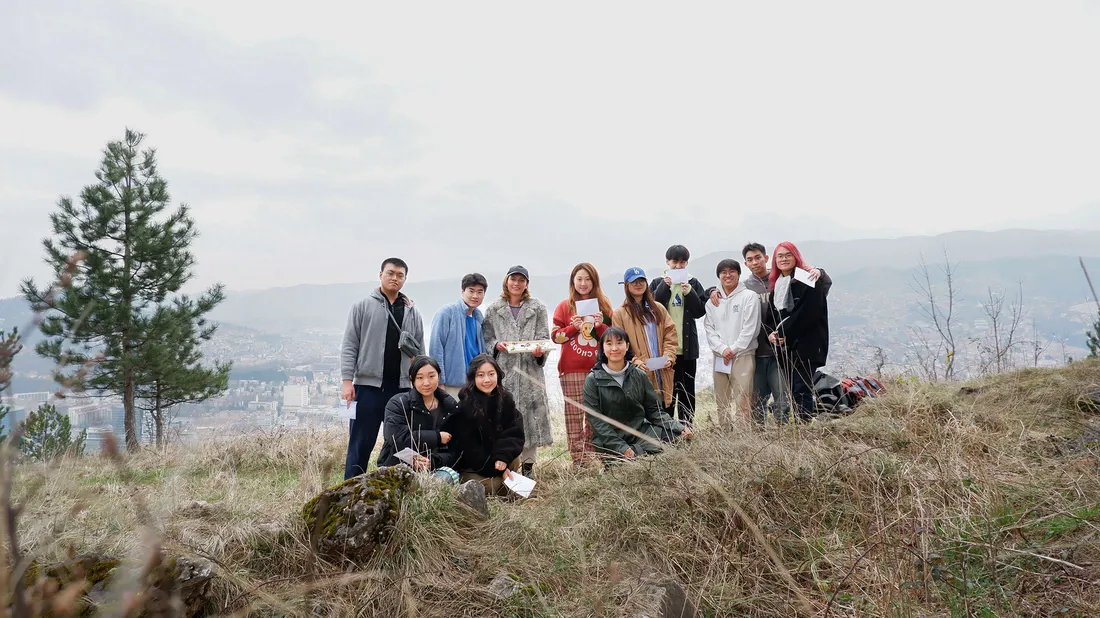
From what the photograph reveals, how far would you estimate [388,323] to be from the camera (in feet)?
16.9

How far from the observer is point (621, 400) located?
4.86 meters

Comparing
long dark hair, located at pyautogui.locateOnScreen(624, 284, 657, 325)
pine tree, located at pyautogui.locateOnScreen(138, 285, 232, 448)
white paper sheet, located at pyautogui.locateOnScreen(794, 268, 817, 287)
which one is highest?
white paper sheet, located at pyautogui.locateOnScreen(794, 268, 817, 287)

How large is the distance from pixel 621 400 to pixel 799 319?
1806 mm

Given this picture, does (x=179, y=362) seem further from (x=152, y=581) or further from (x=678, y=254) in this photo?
(x=152, y=581)

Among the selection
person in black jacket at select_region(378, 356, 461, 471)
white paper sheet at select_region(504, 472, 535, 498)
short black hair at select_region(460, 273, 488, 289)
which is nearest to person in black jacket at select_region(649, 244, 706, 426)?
short black hair at select_region(460, 273, 488, 289)

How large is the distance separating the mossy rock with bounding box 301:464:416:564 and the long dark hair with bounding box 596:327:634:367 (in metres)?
2.22

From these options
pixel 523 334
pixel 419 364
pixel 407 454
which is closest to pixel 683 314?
pixel 523 334

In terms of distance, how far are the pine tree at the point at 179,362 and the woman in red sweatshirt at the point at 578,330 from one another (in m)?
12.5

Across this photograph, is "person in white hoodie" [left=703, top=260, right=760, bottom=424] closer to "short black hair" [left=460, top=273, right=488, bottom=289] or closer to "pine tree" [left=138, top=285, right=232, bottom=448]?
"short black hair" [left=460, top=273, right=488, bottom=289]

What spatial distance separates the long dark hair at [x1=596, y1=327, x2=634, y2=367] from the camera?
4969mm

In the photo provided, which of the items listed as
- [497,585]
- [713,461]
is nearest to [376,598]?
[497,585]

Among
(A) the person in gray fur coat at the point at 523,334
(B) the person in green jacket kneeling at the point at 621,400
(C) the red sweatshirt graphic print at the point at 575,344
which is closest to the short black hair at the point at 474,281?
(A) the person in gray fur coat at the point at 523,334

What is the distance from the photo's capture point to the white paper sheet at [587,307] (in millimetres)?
5422

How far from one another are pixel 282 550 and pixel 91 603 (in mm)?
879
